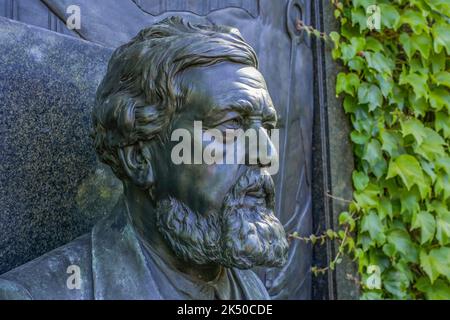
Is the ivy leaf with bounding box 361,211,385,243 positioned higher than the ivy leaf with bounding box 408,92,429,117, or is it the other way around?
the ivy leaf with bounding box 408,92,429,117

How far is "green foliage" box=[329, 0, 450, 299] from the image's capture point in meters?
3.89

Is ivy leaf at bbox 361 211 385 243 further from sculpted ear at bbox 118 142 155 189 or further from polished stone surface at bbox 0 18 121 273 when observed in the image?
sculpted ear at bbox 118 142 155 189

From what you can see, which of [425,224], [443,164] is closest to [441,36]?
[443,164]

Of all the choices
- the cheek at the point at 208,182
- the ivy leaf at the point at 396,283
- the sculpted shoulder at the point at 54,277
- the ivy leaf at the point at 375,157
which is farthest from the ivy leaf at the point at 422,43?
the sculpted shoulder at the point at 54,277

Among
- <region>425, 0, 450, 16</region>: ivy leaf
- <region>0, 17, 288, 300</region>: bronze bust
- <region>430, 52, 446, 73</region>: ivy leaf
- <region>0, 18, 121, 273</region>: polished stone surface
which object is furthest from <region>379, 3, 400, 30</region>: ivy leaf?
<region>0, 17, 288, 300</region>: bronze bust

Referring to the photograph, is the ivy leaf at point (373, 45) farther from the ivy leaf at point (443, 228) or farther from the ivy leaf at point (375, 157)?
the ivy leaf at point (443, 228)

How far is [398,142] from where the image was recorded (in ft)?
13.0

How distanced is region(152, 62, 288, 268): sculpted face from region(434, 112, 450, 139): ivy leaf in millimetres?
2250

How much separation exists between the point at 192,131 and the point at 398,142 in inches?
87.0

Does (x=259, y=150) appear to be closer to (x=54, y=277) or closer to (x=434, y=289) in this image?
(x=54, y=277)

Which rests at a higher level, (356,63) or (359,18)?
(359,18)

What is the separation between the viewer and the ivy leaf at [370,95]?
3.86 metres
